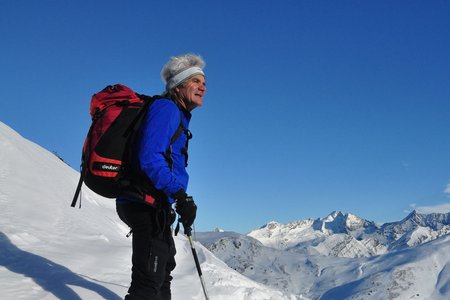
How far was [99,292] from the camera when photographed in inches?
214

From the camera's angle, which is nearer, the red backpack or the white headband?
the red backpack

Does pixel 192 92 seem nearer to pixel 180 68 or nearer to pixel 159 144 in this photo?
pixel 180 68

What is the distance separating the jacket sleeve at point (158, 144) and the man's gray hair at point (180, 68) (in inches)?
21.3

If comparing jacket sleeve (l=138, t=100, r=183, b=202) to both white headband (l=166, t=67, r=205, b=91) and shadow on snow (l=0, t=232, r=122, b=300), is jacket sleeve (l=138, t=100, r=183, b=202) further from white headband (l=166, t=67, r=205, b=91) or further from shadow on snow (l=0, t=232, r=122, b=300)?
shadow on snow (l=0, t=232, r=122, b=300)

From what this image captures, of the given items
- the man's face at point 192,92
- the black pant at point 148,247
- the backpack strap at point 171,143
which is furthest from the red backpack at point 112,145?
the man's face at point 192,92

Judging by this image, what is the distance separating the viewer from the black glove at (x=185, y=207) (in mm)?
3877

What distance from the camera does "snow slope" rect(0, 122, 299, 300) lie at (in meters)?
5.37

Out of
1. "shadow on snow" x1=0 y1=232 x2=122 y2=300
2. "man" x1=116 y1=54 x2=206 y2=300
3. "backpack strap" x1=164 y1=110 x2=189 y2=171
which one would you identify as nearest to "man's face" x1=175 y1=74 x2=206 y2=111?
"man" x1=116 y1=54 x2=206 y2=300

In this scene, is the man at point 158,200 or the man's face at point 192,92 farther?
the man's face at point 192,92

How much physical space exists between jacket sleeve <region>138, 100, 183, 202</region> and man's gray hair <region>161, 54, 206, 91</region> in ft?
1.77

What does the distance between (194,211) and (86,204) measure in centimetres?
760

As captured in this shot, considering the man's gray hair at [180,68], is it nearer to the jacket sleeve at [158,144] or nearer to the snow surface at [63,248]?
the jacket sleeve at [158,144]

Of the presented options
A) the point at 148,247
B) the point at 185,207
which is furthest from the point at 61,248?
the point at 185,207

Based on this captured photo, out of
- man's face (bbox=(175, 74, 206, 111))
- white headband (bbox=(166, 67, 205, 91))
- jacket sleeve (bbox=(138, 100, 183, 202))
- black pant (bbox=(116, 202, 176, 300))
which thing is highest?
white headband (bbox=(166, 67, 205, 91))
